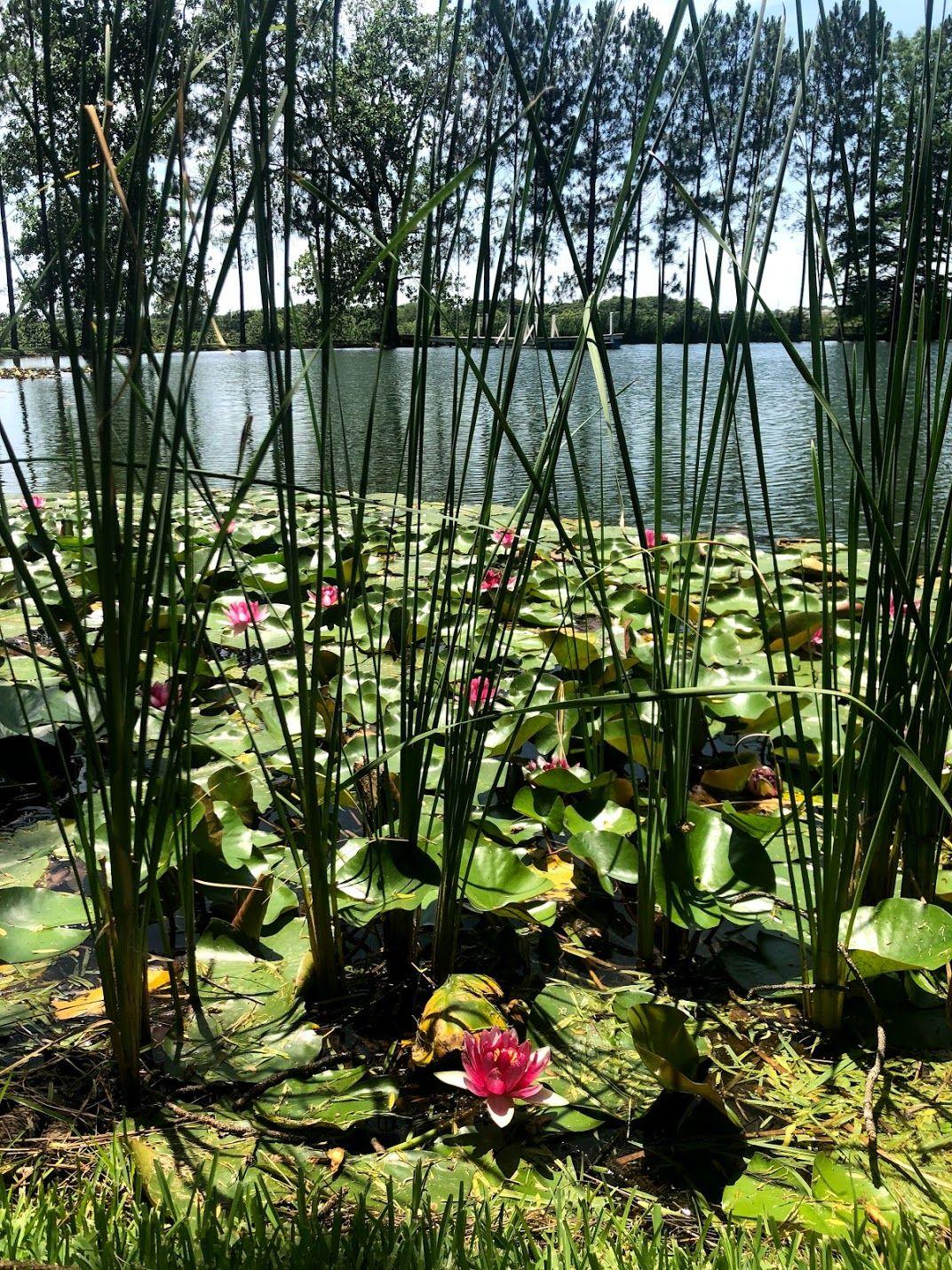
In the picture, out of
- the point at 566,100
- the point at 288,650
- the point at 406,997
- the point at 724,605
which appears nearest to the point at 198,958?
the point at 406,997

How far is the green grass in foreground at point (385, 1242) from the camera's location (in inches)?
21.3

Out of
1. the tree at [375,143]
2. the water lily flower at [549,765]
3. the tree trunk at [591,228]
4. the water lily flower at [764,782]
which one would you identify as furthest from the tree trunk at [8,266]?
the water lily flower at [764,782]

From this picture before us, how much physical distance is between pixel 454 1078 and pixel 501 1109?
0.04 metres

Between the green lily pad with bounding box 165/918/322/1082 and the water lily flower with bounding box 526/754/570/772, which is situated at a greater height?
the water lily flower with bounding box 526/754/570/772

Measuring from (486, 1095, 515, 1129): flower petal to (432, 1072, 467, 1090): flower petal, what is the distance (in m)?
0.02

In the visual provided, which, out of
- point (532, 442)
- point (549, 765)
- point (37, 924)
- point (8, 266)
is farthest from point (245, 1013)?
point (532, 442)

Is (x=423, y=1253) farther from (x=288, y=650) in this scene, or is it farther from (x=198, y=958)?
(x=288, y=650)

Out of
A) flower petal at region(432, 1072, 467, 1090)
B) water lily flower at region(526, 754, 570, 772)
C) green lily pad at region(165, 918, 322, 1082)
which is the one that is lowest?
green lily pad at region(165, 918, 322, 1082)

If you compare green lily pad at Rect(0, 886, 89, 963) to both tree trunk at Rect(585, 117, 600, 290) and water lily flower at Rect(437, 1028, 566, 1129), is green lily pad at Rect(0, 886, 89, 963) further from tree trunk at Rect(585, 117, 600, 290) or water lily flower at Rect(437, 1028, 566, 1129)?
tree trunk at Rect(585, 117, 600, 290)

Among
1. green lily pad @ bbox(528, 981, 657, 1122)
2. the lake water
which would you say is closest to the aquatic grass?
green lily pad @ bbox(528, 981, 657, 1122)

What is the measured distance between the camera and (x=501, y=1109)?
0.67 metres

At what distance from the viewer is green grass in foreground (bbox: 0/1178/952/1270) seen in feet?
1.78

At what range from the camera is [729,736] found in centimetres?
142

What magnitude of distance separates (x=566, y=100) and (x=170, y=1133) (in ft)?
3.49
